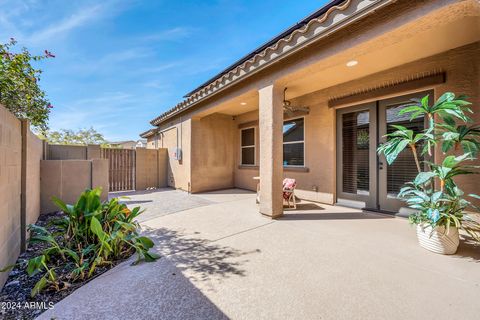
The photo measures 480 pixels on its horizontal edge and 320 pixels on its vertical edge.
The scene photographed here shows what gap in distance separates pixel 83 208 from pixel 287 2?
7865 millimetres

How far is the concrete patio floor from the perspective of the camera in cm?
180

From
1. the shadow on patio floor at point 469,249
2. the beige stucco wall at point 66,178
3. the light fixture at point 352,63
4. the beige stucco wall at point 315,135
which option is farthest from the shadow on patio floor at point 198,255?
the light fixture at point 352,63

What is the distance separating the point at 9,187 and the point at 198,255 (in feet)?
7.77

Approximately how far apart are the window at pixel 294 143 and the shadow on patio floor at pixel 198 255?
4.30 m

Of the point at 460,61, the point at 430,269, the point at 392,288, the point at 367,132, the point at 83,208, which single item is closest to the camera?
the point at 392,288

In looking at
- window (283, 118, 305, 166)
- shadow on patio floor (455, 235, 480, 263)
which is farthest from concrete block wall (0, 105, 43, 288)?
window (283, 118, 305, 166)

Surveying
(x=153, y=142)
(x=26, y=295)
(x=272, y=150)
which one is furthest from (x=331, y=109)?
(x=153, y=142)

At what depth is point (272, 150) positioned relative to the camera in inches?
178

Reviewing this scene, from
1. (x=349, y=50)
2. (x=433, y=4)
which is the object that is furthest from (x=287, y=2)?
(x=433, y=4)

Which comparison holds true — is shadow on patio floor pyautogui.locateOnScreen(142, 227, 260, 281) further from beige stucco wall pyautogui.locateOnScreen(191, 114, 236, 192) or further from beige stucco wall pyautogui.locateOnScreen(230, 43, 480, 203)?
beige stucco wall pyautogui.locateOnScreen(191, 114, 236, 192)

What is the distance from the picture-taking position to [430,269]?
8.05 feet

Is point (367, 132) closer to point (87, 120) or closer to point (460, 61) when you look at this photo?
point (460, 61)

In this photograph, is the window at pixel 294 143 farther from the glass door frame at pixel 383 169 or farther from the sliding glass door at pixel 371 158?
the glass door frame at pixel 383 169

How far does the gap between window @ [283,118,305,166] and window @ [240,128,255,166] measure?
175 cm
